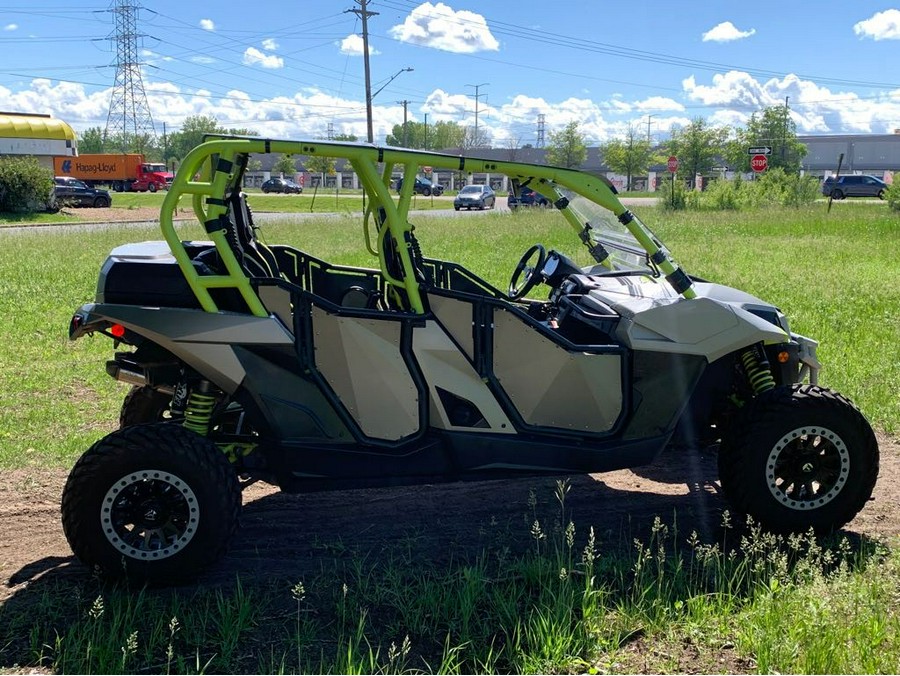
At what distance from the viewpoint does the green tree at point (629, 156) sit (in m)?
79.7

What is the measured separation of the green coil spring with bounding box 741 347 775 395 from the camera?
4738 mm

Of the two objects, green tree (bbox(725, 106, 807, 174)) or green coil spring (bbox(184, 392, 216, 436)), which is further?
green tree (bbox(725, 106, 807, 174))

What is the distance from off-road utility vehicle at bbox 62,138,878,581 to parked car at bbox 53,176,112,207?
129 ft

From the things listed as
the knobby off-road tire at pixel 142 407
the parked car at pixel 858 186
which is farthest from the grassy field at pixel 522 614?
the parked car at pixel 858 186

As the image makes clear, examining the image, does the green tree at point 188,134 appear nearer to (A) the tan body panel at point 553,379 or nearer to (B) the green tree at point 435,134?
(B) the green tree at point 435,134

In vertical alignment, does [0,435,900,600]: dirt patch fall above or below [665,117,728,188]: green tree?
below

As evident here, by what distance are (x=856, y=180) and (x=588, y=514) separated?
52847 millimetres

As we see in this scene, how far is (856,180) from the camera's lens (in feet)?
168

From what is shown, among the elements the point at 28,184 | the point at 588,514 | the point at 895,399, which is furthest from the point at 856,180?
the point at 588,514

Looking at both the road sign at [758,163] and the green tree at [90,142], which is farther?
the green tree at [90,142]

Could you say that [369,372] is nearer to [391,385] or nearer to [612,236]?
[391,385]

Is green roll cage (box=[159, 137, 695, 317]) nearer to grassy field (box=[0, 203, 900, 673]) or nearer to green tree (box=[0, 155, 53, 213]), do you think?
grassy field (box=[0, 203, 900, 673])

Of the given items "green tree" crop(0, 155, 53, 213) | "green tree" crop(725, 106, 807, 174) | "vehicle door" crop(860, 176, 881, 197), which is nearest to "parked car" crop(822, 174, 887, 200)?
"vehicle door" crop(860, 176, 881, 197)

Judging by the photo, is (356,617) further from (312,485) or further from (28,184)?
(28,184)
